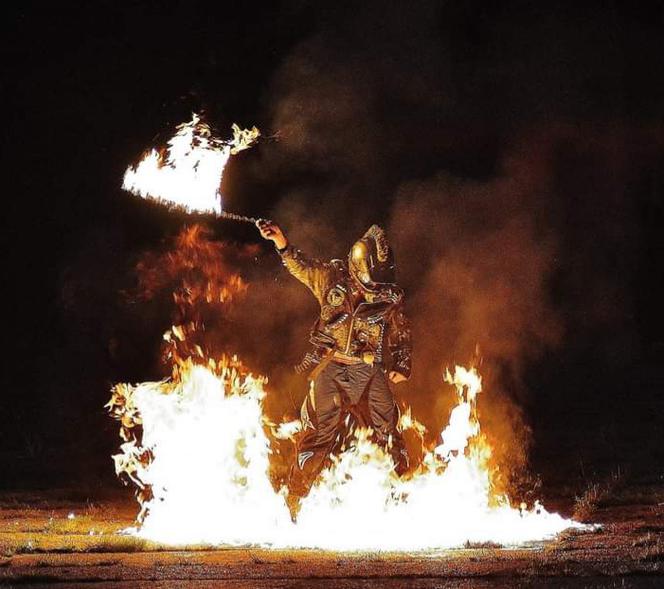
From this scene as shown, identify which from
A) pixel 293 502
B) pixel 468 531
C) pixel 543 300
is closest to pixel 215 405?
pixel 293 502

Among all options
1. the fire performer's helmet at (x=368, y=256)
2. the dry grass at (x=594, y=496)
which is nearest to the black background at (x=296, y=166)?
the dry grass at (x=594, y=496)

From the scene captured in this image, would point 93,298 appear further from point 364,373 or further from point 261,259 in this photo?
point 364,373

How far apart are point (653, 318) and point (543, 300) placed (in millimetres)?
5474

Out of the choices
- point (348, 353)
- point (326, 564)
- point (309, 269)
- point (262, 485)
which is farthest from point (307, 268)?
point (326, 564)

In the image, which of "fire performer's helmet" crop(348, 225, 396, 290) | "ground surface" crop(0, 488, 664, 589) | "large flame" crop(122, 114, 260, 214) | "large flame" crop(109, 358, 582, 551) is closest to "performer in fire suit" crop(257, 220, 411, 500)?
"fire performer's helmet" crop(348, 225, 396, 290)

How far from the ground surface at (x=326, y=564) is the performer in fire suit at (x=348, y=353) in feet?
4.93

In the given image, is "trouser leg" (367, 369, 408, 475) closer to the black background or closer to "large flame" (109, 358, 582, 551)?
"large flame" (109, 358, 582, 551)

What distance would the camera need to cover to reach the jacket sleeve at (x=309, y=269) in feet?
33.4

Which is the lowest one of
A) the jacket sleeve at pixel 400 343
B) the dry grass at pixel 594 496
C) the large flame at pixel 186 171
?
the dry grass at pixel 594 496

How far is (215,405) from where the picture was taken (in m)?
10.3

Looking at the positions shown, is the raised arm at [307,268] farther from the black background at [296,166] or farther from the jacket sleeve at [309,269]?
the black background at [296,166]

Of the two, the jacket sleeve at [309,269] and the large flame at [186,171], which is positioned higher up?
the large flame at [186,171]

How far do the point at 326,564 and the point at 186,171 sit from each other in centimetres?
397

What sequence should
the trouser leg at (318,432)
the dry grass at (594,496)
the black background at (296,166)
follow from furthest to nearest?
1. the black background at (296,166)
2. the dry grass at (594,496)
3. the trouser leg at (318,432)
